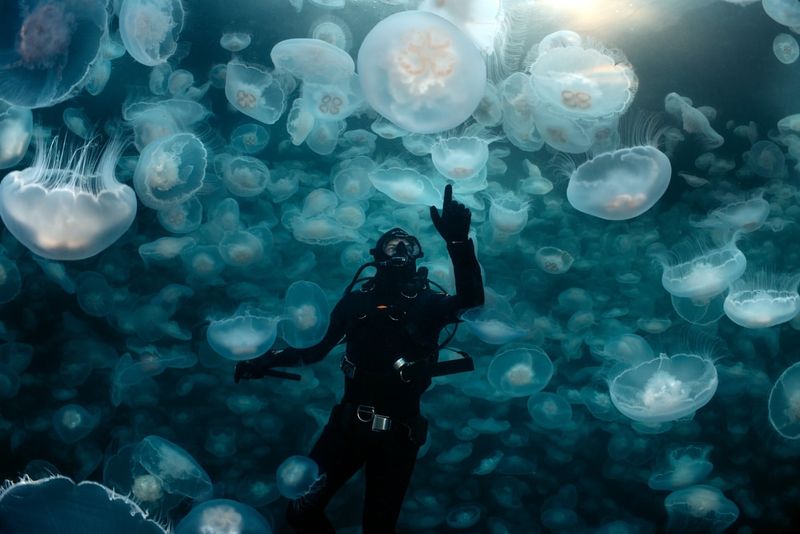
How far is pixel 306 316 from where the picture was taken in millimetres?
5184

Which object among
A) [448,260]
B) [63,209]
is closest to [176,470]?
[63,209]

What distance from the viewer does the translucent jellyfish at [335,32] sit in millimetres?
5340

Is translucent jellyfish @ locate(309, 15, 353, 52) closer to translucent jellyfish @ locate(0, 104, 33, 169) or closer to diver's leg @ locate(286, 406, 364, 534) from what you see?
translucent jellyfish @ locate(0, 104, 33, 169)

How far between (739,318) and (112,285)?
7.34 metres

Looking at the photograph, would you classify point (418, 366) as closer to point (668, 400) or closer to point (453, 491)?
point (668, 400)

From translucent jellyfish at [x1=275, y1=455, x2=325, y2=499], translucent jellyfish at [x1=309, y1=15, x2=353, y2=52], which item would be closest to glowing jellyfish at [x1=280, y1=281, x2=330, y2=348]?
translucent jellyfish at [x1=275, y1=455, x2=325, y2=499]

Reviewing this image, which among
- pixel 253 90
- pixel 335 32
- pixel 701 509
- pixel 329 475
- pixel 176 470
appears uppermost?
pixel 335 32

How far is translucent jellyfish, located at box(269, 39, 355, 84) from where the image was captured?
4.91 metres

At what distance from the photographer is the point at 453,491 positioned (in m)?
6.54

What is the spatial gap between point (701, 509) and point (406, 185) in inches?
210

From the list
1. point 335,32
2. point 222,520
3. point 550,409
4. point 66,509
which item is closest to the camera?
point 66,509

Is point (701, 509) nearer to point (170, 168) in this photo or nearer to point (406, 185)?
point (406, 185)

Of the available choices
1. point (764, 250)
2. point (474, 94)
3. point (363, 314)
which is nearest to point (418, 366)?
point (363, 314)

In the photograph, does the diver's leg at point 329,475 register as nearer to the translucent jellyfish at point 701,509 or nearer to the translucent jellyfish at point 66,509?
the translucent jellyfish at point 66,509
